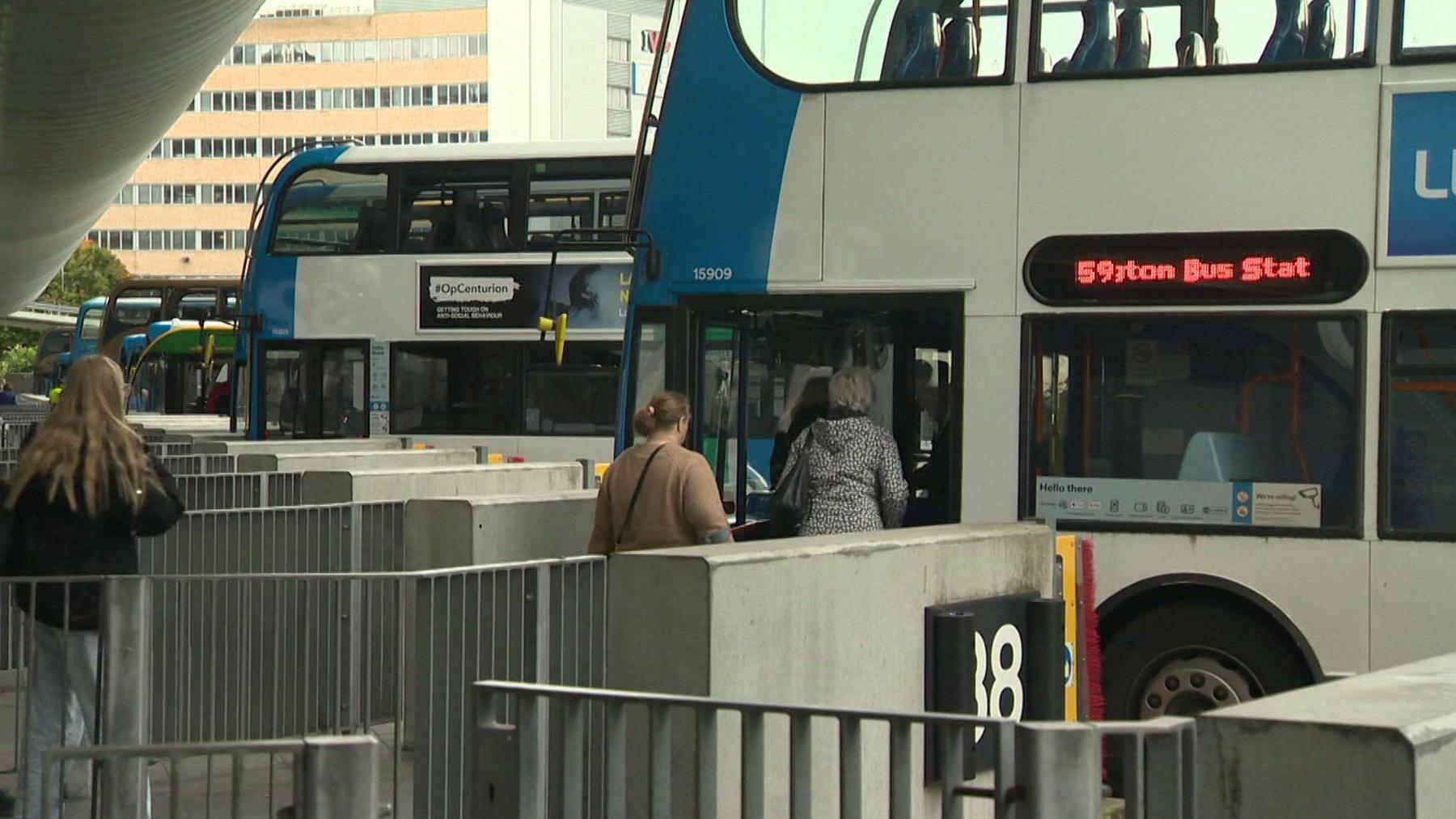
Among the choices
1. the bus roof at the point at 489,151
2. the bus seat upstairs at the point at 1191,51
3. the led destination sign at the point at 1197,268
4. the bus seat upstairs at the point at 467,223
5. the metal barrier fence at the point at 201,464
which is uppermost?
the bus roof at the point at 489,151

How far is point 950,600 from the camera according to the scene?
7.18 meters

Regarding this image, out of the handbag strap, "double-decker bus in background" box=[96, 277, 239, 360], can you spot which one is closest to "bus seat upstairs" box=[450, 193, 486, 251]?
the handbag strap

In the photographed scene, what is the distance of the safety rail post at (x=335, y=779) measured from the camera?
329 centimetres

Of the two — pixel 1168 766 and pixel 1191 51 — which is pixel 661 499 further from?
pixel 1168 766

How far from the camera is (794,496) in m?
8.66

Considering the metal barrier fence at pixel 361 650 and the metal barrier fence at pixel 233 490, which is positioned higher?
the metal barrier fence at pixel 233 490

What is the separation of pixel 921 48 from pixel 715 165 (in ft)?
3.59

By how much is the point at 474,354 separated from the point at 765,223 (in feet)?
40.0

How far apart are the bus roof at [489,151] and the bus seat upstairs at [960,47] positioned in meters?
12.1

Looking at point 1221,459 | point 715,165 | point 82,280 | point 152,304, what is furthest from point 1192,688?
point 82,280

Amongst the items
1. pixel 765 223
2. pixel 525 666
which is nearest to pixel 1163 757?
pixel 525 666

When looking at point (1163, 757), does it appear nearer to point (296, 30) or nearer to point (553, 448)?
point (553, 448)

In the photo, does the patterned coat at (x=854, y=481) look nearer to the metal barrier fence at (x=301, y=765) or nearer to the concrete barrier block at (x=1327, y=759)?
the metal barrier fence at (x=301, y=765)

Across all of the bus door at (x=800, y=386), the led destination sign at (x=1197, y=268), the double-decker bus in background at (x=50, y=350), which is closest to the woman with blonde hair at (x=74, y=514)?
the bus door at (x=800, y=386)
